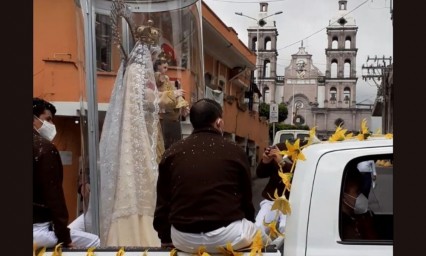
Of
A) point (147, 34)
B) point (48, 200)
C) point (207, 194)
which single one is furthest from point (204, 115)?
point (147, 34)

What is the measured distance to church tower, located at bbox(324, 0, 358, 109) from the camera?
236 feet

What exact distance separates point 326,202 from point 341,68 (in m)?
75.4

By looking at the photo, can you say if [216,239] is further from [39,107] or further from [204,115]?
[39,107]

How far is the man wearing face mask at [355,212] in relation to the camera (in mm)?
2404

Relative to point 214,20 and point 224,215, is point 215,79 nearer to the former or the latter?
point 214,20

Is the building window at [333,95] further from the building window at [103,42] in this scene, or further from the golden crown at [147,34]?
the building window at [103,42]

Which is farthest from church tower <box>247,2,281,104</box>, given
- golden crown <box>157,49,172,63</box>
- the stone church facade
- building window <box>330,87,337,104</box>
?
golden crown <box>157,49,172,63</box>

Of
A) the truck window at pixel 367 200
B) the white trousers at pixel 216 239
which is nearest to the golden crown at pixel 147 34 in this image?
the white trousers at pixel 216 239

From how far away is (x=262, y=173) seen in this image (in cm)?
379

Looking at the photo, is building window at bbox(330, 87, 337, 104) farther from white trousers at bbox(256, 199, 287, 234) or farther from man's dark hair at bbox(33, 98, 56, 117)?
man's dark hair at bbox(33, 98, 56, 117)

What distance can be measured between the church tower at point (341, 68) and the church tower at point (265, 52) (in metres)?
7.59

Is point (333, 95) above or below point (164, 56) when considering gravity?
above

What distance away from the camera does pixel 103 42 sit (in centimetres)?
413

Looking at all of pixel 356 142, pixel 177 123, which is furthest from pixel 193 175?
pixel 177 123
